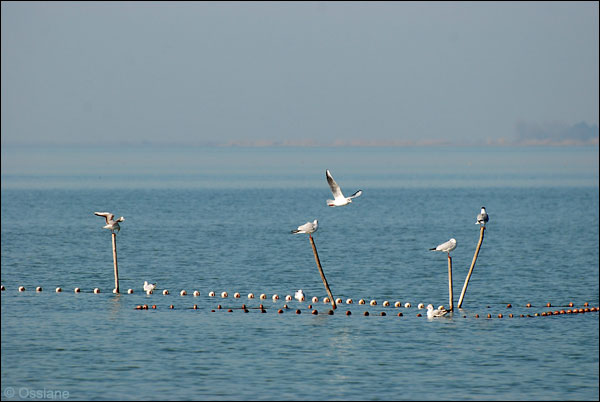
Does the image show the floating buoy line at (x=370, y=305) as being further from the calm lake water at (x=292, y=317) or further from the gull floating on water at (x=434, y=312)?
the gull floating on water at (x=434, y=312)

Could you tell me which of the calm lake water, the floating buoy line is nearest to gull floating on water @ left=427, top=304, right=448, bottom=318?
→ the calm lake water

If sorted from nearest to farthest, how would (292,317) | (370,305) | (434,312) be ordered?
(434,312)
(292,317)
(370,305)

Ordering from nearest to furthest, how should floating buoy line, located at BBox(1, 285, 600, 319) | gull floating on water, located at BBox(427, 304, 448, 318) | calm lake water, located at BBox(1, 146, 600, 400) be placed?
calm lake water, located at BBox(1, 146, 600, 400), gull floating on water, located at BBox(427, 304, 448, 318), floating buoy line, located at BBox(1, 285, 600, 319)

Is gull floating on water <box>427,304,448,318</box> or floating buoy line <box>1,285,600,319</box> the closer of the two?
gull floating on water <box>427,304,448,318</box>

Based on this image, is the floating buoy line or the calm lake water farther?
the floating buoy line

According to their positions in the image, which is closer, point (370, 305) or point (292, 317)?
point (292, 317)

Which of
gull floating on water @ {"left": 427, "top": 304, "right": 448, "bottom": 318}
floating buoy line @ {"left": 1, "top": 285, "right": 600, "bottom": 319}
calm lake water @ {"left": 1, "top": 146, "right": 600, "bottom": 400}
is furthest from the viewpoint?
floating buoy line @ {"left": 1, "top": 285, "right": 600, "bottom": 319}

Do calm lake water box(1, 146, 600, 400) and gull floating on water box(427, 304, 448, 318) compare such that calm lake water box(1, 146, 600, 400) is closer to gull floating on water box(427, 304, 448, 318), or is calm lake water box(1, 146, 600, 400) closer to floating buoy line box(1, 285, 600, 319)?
floating buoy line box(1, 285, 600, 319)

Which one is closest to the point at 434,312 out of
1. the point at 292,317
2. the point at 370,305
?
the point at 370,305

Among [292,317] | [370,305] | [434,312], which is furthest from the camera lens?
[370,305]

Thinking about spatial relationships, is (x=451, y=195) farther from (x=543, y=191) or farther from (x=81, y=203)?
(x=81, y=203)

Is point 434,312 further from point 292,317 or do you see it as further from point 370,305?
point 292,317

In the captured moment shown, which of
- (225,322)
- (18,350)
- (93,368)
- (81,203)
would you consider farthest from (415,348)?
(81,203)

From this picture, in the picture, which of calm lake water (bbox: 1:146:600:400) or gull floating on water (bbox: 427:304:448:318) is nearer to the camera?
calm lake water (bbox: 1:146:600:400)
